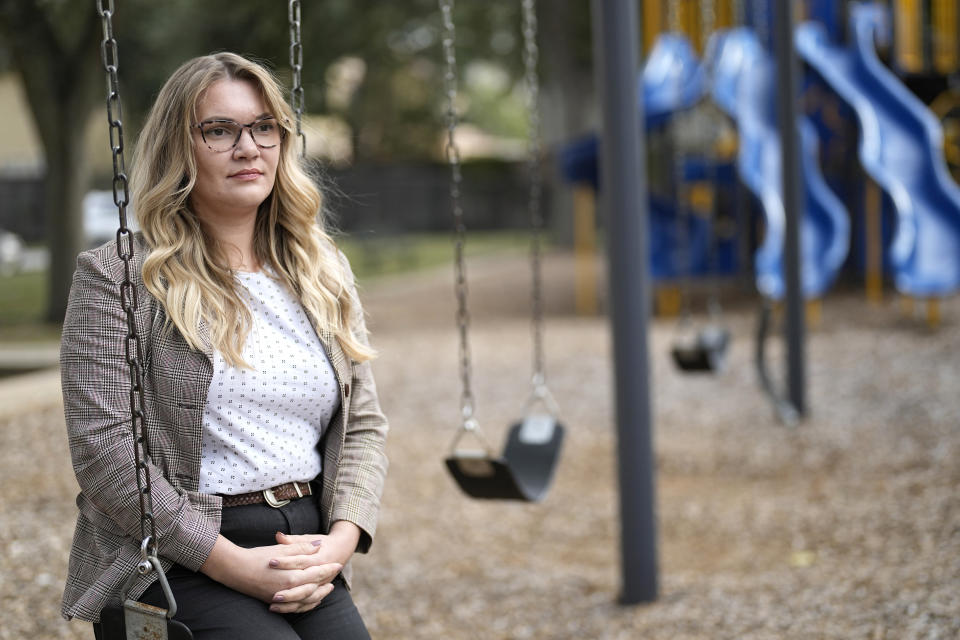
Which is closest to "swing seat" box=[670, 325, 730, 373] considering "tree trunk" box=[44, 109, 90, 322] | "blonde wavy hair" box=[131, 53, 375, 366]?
"blonde wavy hair" box=[131, 53, 375, 366]

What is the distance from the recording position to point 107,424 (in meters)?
1.74

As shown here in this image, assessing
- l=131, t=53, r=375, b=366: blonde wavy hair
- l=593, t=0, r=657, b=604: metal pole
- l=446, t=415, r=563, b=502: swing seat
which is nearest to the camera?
l=131, t=53, r=375, b=366: blonde wavy hair

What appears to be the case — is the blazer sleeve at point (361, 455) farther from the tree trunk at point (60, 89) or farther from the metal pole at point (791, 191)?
the tree trunk at point (60, 89)

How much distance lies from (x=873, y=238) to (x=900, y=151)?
121cm

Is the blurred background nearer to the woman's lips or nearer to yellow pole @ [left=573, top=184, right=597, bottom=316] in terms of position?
yellow pole @ [left=573, top=184, right=597, bottom=316]

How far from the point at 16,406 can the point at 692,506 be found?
4.22 meters

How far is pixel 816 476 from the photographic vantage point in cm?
530

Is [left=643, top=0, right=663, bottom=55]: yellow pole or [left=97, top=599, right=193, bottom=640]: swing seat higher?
[left=643, top=0, right=663, bottom=55]: yellow pole

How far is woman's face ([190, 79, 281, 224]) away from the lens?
1875 millimetres

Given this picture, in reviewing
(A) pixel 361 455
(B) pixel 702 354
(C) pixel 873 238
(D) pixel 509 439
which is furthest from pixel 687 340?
(A) pixel 361 455

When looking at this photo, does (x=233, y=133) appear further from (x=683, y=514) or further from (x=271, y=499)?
(x=683, y=514)

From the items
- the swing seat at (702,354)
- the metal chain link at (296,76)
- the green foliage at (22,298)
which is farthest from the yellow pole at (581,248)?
the metal chain link at (296,76)

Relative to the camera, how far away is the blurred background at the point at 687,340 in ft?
12.4

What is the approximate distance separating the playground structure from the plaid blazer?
6.50 metres
